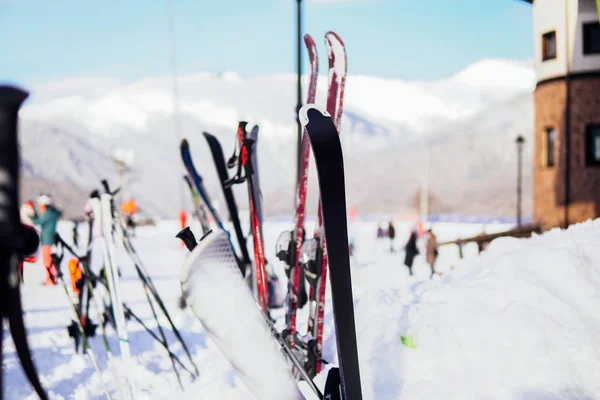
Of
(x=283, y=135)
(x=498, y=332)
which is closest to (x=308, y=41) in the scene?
(x=498, y=332)

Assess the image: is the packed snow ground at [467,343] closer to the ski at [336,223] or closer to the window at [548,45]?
the ski at [336,223]

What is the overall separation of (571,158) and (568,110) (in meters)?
1.15

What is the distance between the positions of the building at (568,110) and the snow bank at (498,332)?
8.83 m

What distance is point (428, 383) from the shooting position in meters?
2.94

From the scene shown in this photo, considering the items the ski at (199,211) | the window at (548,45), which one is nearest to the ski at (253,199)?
the ski at (199,211)

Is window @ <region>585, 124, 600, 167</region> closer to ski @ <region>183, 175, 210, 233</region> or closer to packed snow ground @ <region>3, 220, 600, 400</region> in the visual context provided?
packed snow ground @ <region>3, 220, 600, 400</region>

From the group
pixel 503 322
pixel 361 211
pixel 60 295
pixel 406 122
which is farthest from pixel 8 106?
pixel 406 122

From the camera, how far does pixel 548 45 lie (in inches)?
510

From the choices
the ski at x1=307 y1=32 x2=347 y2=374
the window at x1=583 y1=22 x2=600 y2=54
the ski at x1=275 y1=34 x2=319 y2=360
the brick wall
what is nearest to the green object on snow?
the ski at x1=307 y1=32 x2=347 y2=374

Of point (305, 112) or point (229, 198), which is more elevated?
point (305, 112)

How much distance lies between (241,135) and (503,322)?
252cm

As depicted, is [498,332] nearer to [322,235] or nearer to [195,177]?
[322,235]

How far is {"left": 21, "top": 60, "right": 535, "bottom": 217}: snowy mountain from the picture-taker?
6419 centimetres

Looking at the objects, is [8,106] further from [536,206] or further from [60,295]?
[536,206]
